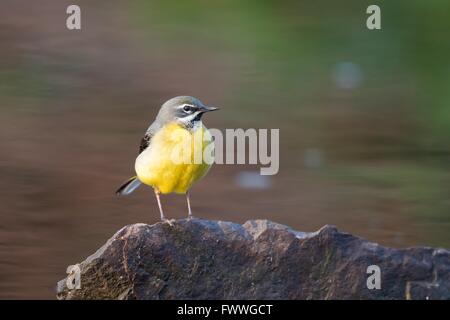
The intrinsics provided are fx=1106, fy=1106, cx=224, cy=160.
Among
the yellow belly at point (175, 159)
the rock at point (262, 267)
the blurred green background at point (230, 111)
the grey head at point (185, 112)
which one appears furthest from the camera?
the blurred green background at point (230, 111)

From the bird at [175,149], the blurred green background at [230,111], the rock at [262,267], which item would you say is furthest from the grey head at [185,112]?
the blurred green background at [230,111]

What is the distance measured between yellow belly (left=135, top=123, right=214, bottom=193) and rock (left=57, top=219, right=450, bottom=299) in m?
0.54

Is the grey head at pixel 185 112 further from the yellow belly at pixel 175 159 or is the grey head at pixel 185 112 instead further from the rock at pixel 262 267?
the rock at pixel 262 267

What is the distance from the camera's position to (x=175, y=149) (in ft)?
26.5

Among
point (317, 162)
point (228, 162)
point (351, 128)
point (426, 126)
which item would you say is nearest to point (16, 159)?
point (228, 162)

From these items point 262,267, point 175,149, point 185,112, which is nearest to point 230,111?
point 185,112

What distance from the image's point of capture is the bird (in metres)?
7.99

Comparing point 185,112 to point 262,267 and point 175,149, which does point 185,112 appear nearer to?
point 175,149

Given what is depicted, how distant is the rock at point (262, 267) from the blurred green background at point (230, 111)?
2026 millimetres

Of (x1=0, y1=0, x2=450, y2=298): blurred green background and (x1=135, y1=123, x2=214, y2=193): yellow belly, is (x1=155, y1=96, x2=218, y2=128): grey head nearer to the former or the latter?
(x1=135, y1=123, x2=214, y2=193): yellow belly

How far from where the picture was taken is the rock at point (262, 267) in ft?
25.0

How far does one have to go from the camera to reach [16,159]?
42.4ft

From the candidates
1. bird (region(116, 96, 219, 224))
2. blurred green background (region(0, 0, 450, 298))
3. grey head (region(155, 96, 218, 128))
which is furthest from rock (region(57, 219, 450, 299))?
blurred green background (region(0, 0, 450, 298))

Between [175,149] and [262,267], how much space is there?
1111 mm
